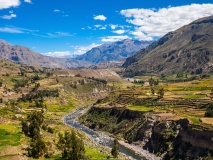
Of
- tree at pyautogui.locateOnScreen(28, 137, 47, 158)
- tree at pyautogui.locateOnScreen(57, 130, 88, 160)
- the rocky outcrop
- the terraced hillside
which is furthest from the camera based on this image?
the terraced hillside

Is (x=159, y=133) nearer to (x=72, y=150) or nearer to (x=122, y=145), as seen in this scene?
(x=122, y=145)

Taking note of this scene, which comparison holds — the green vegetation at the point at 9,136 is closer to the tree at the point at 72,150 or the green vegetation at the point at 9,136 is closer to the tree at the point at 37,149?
the tree at the point at 37,149

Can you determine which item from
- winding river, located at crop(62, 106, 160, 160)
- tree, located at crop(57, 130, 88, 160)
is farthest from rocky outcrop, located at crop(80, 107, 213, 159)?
tree, located at crop(57, 130, 88, 160)

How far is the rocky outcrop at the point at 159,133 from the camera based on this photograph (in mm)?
93375

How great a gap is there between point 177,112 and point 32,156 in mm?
71754

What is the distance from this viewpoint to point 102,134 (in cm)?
14400

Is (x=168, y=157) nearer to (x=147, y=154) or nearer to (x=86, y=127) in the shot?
(x=147, y=154)

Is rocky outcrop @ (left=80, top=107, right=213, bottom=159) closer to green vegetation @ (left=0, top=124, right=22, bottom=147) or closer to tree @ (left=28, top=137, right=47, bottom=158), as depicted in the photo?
tree @ (left=28, top=137, right=47, bottom=158)

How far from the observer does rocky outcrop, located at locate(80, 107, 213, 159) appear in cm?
9338

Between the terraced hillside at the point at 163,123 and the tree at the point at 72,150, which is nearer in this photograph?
the tree at the point at 72,150

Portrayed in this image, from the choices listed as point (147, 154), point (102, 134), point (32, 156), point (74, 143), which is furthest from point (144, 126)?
point (32, 156)

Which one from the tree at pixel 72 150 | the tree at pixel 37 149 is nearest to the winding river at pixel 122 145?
the tree at pixel 72 150

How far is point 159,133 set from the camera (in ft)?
372

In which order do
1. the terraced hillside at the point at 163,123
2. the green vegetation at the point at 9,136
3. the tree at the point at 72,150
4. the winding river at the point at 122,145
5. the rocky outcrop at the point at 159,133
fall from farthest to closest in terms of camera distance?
the winding river at the point at 122,145 < the terraced hillside at the point at 163,123 < the rocky outcrop at the point at 159,133 < the green vegetation at the point at 9,136 < the tree at the point at 72,150
